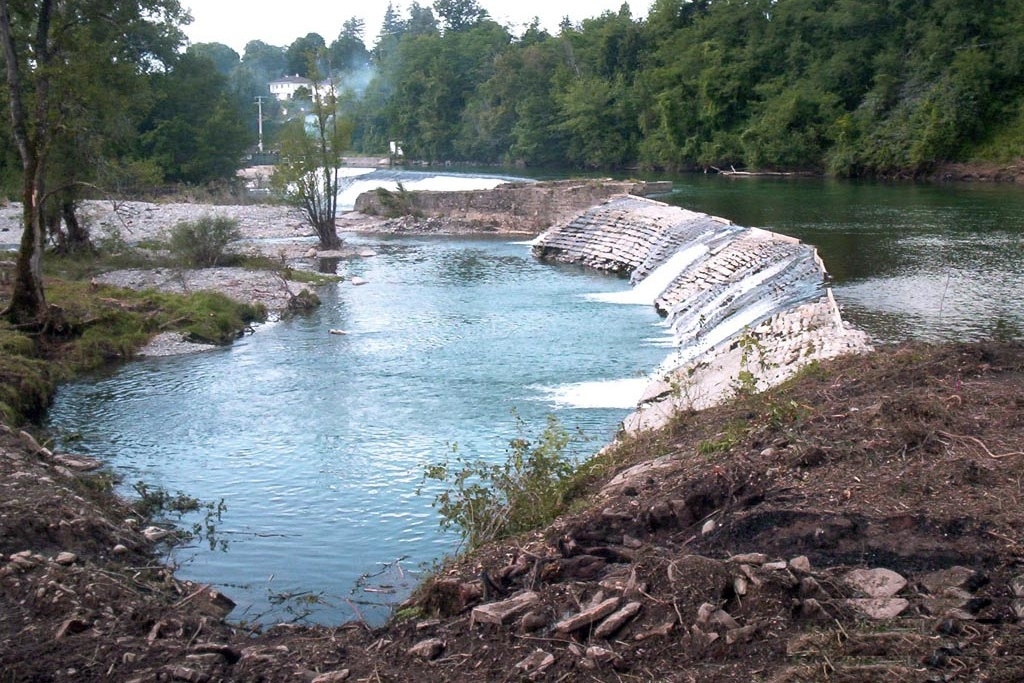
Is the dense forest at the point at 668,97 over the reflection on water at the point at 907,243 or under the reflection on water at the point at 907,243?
over

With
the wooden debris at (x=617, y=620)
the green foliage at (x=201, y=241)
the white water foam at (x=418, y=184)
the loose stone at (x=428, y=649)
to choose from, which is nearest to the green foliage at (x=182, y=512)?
the loose stone at (x=428, y=649)

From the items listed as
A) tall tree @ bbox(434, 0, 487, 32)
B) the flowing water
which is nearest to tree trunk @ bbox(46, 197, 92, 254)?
the flowing water

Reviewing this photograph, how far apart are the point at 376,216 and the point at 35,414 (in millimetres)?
30022

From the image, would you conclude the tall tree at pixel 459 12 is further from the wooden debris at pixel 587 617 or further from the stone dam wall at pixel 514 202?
the wooden debris at pixel 587 617

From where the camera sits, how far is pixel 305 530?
10.5 m

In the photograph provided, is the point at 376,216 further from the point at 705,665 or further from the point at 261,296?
the point at 705,665

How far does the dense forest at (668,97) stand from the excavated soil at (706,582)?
47.2 feet

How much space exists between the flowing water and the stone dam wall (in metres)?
10.5

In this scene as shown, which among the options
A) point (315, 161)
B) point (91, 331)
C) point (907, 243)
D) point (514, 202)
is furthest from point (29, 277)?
point (514, 202)

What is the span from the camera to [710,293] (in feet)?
70.7

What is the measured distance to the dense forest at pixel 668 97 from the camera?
4500 centimetres

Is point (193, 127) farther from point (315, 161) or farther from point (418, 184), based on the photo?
point (315, 161)

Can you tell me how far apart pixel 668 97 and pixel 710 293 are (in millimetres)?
41816

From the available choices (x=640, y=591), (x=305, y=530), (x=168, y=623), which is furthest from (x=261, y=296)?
(x=640, y=591)
